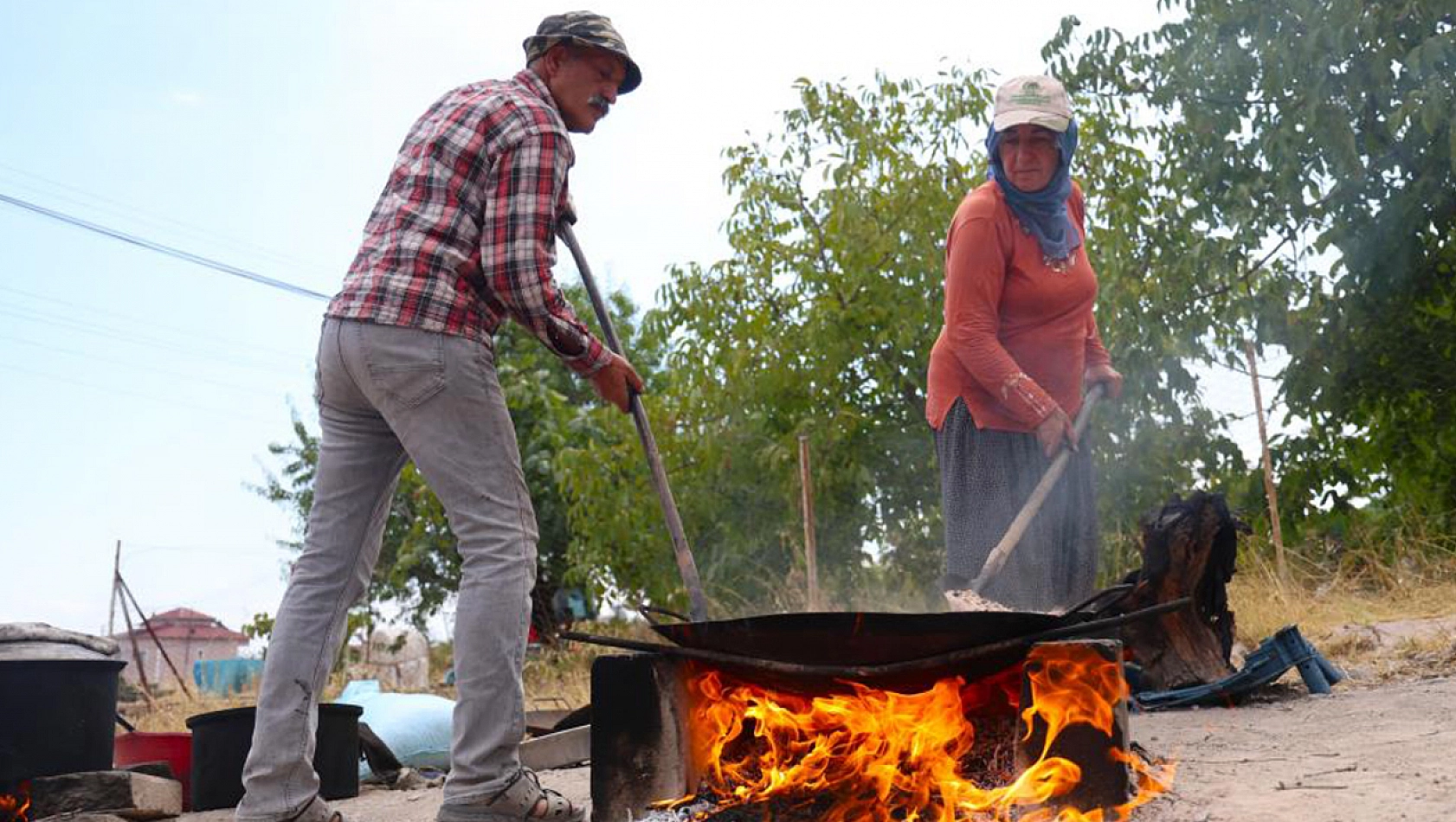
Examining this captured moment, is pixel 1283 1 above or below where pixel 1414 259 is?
above

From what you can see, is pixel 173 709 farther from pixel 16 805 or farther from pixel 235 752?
pixel 235 752

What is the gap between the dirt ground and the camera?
8.28 ft

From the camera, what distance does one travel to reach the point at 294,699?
3.18 meters

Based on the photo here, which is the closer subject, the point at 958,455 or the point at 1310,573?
the point at 958,455

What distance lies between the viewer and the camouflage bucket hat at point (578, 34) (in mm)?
3221

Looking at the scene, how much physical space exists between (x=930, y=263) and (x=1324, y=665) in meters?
4.41

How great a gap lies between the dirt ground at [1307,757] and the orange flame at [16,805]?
484 millimetres

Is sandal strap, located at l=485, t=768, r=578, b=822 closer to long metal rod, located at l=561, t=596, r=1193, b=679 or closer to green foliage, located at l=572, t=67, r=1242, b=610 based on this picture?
long metal rod, located at l=561, t=596, r=1193, b=679

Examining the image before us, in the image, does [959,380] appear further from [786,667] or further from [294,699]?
[294,699]

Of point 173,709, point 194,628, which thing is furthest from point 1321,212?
point 194,628

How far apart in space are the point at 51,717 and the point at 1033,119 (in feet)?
11.8

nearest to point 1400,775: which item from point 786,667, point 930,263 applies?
point 786,667

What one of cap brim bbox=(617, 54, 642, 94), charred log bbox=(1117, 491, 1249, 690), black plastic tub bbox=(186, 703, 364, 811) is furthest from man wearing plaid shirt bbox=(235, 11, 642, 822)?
charred log bbox=(1117, 491, 1249, 690)

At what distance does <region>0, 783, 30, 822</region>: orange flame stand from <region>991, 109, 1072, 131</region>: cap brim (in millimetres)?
3663
